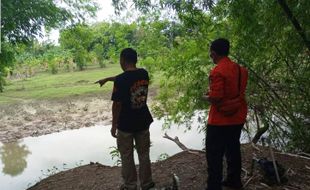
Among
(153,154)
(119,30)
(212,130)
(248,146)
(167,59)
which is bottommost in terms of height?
(153,154)

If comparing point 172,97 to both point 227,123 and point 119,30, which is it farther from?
point 227,123

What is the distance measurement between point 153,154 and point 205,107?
3388mm

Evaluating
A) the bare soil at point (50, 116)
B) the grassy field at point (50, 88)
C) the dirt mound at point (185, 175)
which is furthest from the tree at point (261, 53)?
the grassy field at point (50, 88)

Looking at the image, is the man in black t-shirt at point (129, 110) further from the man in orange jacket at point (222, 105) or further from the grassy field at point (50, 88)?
the grassy field at point (50, 88)

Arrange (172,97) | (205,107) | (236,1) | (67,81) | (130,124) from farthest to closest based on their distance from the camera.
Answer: (67,81)
(172,97)
(205,107)
(236,1)
(130,124)

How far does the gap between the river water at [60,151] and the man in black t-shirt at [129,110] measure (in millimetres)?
5534

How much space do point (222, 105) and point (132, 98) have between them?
94 centimetres

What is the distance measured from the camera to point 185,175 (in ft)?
16.5

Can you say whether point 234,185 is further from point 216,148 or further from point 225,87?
point 225,87

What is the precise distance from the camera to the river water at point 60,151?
10.1 metres

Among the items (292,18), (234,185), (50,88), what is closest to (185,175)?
(234,185)

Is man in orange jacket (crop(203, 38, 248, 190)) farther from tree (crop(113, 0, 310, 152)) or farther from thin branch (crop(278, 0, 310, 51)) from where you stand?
tree (crop(113, 0, 310, 152))

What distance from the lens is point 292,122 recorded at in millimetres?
6059

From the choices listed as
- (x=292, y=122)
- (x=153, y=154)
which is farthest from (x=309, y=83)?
(x=153, y=154)
